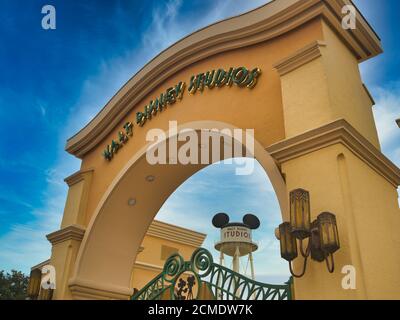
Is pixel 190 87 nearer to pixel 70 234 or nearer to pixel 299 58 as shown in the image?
pixel 299 58

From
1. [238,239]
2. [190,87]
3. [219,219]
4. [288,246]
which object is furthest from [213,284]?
[238,239]

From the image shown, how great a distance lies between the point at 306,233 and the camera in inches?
156

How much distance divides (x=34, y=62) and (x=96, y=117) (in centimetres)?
168

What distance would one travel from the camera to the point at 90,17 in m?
7.66

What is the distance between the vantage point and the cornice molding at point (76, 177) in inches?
348

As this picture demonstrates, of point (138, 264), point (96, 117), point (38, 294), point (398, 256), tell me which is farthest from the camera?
point (138, 264)

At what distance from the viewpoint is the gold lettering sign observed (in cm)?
629

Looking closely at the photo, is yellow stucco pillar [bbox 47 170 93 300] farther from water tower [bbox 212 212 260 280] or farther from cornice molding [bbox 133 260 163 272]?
water tower [bbox 212 212 260 280]

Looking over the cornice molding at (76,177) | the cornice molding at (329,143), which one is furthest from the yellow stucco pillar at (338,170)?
the cornice molding at (76,177)

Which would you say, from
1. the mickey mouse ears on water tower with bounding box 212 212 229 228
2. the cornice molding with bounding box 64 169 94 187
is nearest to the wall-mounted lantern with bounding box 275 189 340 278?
the cornice molding with bounding box 64 169 94 187

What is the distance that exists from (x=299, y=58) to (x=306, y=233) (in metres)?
2.46
